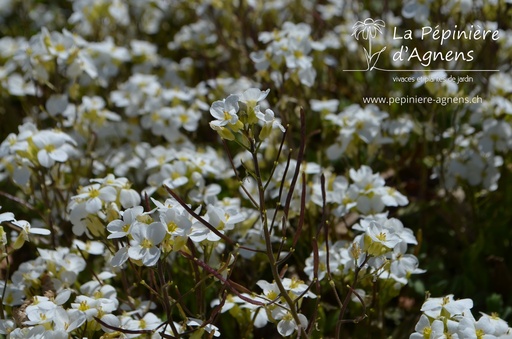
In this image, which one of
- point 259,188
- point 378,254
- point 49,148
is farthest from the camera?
point 49,148

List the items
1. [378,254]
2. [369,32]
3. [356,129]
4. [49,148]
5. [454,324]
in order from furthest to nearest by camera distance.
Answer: [369,32], [356,129], [49,148], [378,254], [454,324]

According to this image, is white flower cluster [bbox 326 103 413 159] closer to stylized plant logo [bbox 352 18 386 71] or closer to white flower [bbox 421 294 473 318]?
stylized plant logo [bbox 352 18 386 71]

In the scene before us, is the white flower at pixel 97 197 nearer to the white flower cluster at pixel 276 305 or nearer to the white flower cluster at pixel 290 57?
the white flower cluster at pixel 276 305

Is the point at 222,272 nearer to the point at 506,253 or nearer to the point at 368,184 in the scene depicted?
the point at 368,184

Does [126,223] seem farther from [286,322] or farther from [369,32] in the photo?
[369,32]

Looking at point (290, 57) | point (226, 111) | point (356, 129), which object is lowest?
point (356, 129)

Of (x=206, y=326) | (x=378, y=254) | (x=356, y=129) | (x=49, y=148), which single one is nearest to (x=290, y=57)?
(x=356, y=129)
